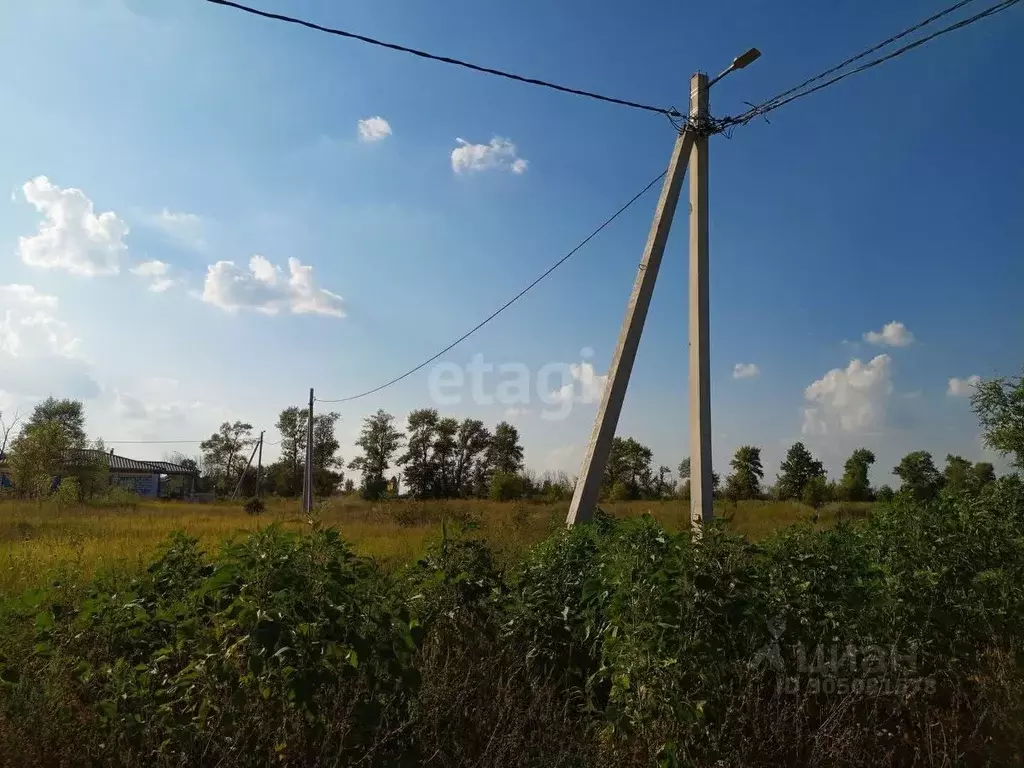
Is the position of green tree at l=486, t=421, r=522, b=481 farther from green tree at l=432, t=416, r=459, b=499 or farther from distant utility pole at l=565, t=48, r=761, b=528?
distant utility pole at l=565, t=48, r=761, b=528

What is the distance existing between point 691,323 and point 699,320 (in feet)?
0.43

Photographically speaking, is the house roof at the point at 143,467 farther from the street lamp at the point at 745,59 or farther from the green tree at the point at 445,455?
the street lamp at the point at 745,59

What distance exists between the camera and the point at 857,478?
4862 centimetres

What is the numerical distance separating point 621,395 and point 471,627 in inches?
142

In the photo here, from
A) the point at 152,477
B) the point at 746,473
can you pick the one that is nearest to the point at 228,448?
the point at 152,477

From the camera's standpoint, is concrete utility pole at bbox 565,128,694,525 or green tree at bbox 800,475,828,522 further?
green tree at bbox 800,475,828,522

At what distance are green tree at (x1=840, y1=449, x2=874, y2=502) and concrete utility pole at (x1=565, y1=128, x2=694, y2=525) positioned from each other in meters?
43.6

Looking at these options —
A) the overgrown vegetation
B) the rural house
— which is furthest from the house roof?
the overgrown vegetation

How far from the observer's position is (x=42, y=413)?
56.7 m

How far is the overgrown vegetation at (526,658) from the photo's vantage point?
105 inches

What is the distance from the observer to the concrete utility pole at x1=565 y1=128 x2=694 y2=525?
21.7 feet

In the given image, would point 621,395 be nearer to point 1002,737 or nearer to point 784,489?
point 1002,737

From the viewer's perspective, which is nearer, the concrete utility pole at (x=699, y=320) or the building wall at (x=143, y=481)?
the concrete utility pole at (x=699, y=320)

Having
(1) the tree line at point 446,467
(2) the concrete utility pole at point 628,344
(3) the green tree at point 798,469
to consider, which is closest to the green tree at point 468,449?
(1) the tree line at point 446,467
